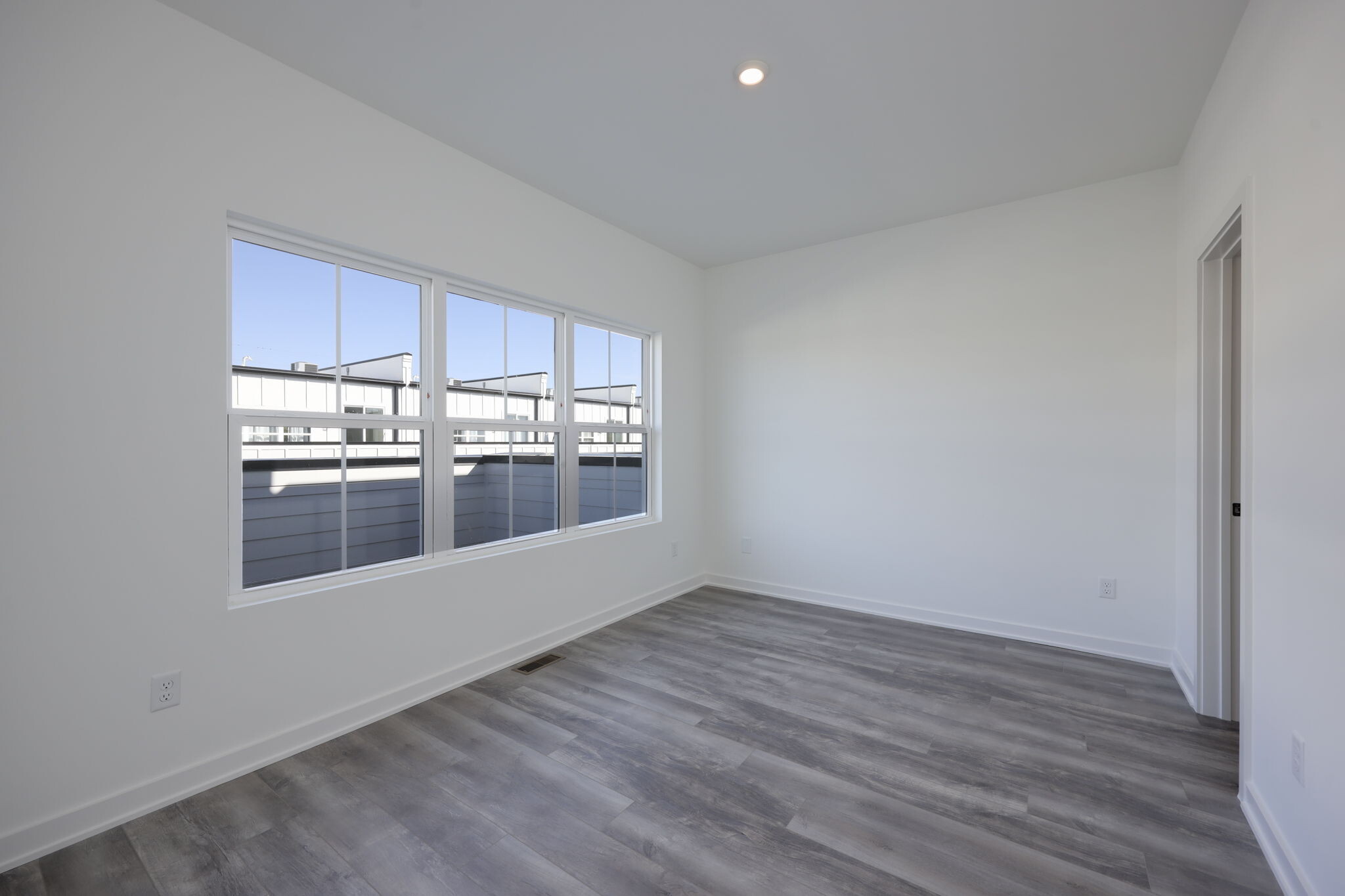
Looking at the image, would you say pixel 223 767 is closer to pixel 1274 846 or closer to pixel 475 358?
pixel 475 358

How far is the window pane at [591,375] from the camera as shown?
12.8 ft

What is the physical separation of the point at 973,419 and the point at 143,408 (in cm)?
431

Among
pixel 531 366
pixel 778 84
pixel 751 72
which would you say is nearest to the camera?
pixel 751 72

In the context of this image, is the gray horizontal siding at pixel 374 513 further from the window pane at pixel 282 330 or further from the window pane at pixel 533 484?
the window pane at pixel 282 330

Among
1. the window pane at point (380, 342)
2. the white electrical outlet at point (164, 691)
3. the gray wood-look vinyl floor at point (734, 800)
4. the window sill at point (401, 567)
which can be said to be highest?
the window pane at point (380, 342)

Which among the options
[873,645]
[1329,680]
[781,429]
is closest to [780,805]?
[1329,680]

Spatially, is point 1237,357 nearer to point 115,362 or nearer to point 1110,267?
point 1110,267

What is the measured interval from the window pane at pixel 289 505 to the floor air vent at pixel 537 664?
114 cm

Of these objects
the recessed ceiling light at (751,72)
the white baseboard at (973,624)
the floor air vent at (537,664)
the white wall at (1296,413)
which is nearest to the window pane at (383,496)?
the floor air vent at (537,664)

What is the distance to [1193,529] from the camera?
2.73 metres

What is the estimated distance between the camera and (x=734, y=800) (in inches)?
79.0

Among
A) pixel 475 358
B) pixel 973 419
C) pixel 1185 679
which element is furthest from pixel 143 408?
pixel 1185 679

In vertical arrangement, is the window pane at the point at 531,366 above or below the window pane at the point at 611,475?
above

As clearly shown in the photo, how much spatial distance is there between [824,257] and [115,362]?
164 inches
